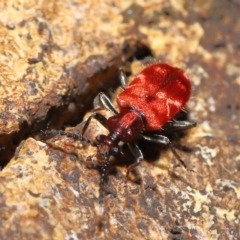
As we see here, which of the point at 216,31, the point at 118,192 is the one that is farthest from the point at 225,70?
the point at 118,192

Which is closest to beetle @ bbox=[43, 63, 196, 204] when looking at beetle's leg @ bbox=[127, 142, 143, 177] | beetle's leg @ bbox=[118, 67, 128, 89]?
beetle's leg @ bbox=[127, 142, 143, 177]

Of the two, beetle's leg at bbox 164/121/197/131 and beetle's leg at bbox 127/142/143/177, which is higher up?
beetle's leg at bbox 127/142/143/177

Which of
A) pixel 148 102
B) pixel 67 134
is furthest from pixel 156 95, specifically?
pixel 67 134

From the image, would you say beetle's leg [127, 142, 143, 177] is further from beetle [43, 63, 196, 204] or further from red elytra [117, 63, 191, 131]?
red elytra [117, 63, 191, 131]

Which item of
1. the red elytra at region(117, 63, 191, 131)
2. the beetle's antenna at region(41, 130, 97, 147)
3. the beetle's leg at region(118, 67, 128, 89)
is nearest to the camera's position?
the beetle's antenna at region(41, 130, 97, 147)

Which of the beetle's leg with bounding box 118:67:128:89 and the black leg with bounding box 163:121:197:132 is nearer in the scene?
the black leg with bounding box 163:121:197:132

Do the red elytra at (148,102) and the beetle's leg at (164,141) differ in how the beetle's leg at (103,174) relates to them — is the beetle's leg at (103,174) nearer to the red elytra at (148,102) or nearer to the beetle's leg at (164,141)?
the red elytra at (148,102)

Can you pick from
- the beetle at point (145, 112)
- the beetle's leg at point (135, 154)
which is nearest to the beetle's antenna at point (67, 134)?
the beetle at point (145, 112)

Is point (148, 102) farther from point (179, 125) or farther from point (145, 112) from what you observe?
point (179, 125)

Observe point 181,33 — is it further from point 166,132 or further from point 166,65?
point 166,132
